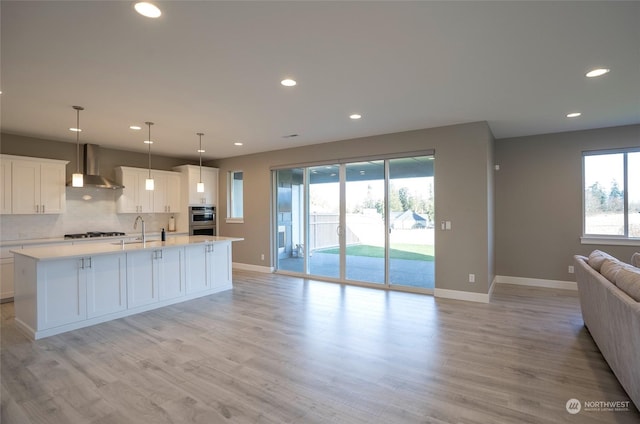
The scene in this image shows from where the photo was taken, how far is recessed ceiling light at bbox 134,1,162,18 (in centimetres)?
200

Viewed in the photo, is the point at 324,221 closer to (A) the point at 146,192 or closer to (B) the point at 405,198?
(B) the point at 405,198

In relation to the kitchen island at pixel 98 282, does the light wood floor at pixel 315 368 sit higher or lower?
lower

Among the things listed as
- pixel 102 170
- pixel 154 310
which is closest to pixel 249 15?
pixel 154 310

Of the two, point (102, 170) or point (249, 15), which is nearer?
point (249, 15)

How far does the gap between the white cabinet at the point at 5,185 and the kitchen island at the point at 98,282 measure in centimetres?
150

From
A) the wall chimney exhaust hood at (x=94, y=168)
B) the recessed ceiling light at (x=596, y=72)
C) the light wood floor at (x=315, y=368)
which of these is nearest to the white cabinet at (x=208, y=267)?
the light wood floor at (x=315, y=368)

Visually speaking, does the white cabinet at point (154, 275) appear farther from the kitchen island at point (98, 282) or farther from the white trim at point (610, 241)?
the white trim at point (610, 241)

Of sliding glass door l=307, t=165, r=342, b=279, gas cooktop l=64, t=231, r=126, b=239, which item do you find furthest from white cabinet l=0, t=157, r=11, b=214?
sliding glass door l=307, t=165, r=342, b=279

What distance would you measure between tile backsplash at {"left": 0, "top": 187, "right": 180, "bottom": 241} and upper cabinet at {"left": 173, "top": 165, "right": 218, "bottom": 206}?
0.86m

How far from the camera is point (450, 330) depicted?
3631mm

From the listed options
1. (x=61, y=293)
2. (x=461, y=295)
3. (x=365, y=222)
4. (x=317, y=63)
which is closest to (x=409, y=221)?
(x=365, y=222)

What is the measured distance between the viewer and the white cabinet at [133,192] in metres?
6.43

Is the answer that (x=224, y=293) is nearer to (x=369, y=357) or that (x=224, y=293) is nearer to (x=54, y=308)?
(x=54, y=308)

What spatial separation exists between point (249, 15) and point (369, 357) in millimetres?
2955
